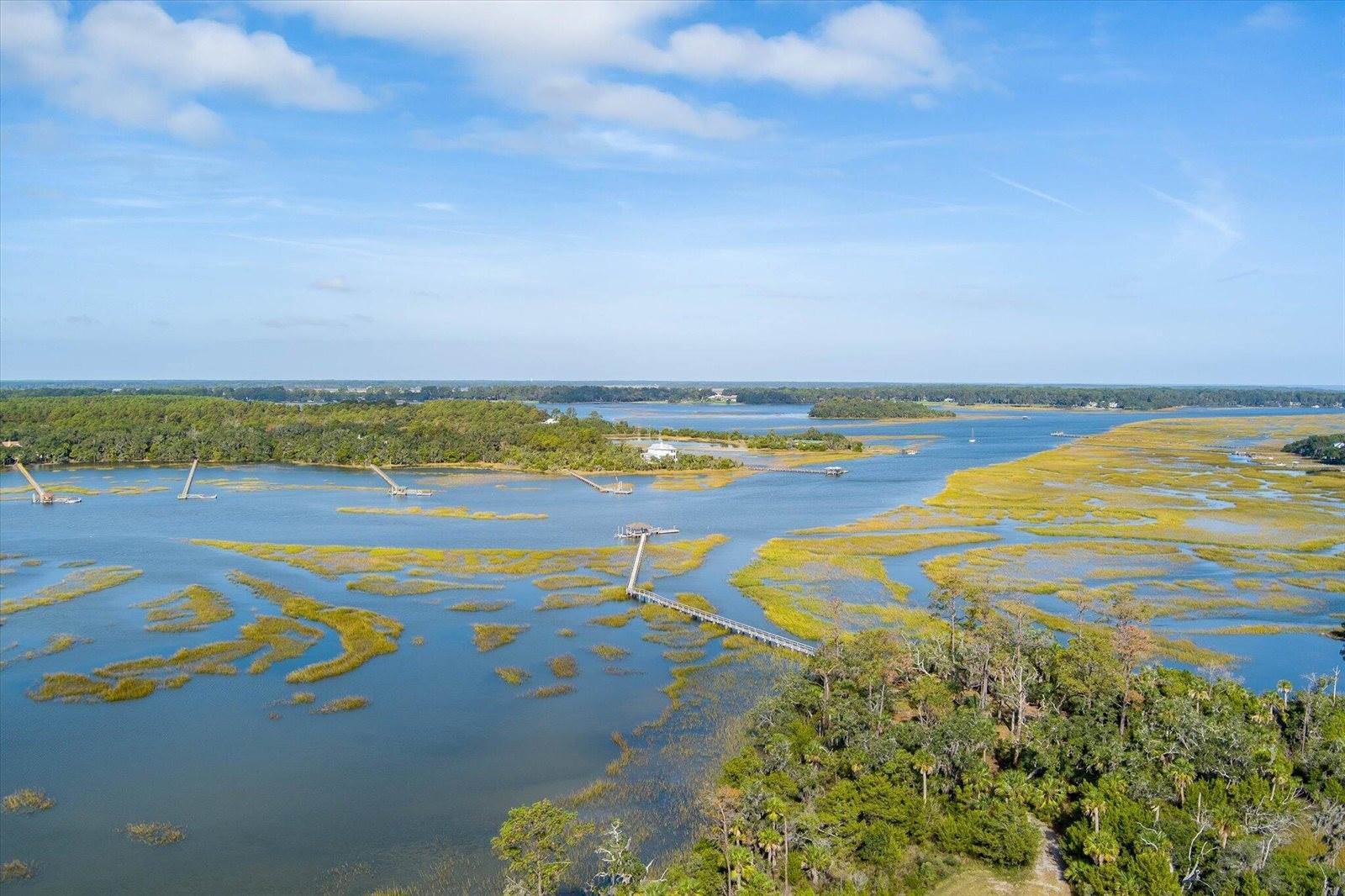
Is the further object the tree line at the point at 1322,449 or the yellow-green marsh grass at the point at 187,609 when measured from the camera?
the tree line at the point at 1322,449

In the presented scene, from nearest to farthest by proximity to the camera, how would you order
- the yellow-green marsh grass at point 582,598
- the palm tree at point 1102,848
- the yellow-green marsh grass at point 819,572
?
the palm tree at point 1102,848, the yellow-green marsh grass at point 819,572, the yellow-green marsh grass at point 582,598

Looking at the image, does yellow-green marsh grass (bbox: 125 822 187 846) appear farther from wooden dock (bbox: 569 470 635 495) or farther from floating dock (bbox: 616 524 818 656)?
wooden dock (bbox: 569 470 635 495)

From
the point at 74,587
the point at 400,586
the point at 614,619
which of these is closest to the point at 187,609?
the point at 74,587

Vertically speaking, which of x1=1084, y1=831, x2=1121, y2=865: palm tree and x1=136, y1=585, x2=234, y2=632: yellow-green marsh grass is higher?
x1=1084, y1=831, x2=1121, y2=865: palm tree

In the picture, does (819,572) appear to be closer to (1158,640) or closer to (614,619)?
(614,619)

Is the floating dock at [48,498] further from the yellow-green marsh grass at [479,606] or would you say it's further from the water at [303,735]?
the yellow-green marsh grass at [479,606]

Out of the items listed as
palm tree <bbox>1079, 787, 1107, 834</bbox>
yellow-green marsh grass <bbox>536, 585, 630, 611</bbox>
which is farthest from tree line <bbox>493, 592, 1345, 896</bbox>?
yellow-green marsh grass <bbox>536, 585, 630, 611</bbox>

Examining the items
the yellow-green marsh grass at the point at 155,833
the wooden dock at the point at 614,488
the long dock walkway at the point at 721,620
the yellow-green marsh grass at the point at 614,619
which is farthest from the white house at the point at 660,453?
the yellow-green marsh grass at the point at 155,833
